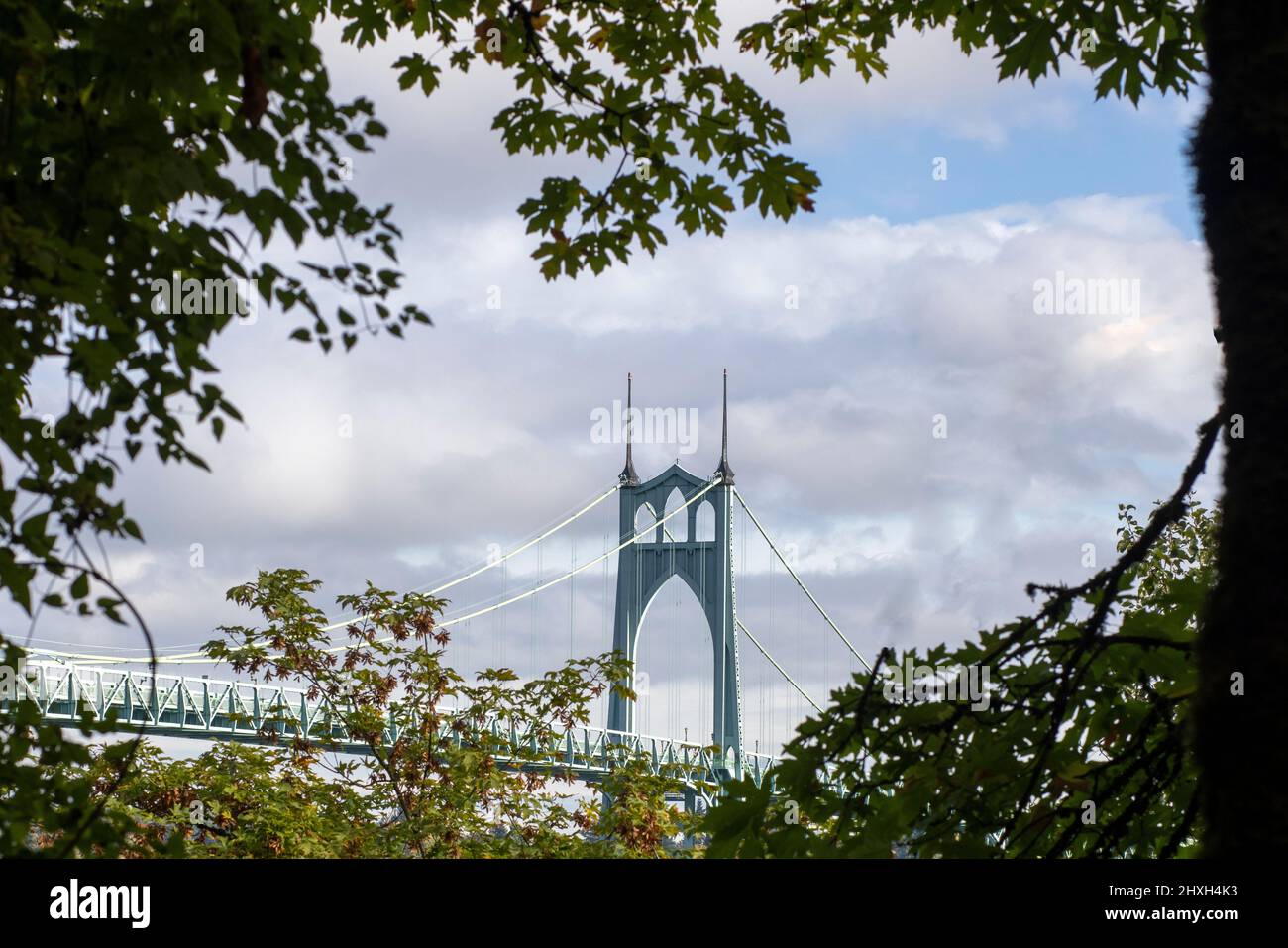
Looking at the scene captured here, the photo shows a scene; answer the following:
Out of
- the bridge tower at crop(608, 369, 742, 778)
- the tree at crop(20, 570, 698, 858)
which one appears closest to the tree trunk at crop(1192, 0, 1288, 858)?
the tree at crop(20, 570, 698, 858)

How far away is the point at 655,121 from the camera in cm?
376

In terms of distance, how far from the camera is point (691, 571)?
28.3m

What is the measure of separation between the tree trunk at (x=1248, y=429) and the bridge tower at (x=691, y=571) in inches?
860

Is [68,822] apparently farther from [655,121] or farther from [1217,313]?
[655,121]

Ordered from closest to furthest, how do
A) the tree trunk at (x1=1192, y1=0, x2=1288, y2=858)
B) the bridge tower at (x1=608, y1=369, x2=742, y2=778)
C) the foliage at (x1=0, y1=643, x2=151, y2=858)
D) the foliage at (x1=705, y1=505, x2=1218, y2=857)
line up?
the tree trunk at (x1=1192, y1=0, x2=1288, y2=858)
the foliage at (x1=0, y1=643, x2=151, y2=858)
the foliage at (x1=705, y1=505, x2=1218, y2=857)
the bridge tower at (x1=608, y1=369, x2=742, y2=778)

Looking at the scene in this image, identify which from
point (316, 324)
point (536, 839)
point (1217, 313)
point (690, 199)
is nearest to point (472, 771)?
point (536, 839)

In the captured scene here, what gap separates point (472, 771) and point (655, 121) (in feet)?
14.1

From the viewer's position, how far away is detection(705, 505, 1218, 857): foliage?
2365mm

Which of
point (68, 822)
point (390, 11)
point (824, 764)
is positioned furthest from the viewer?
point (390, 11)

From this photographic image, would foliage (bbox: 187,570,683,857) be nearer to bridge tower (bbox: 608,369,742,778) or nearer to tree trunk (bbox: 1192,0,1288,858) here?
tree trunk (bbox: 1192,0,1288,858)

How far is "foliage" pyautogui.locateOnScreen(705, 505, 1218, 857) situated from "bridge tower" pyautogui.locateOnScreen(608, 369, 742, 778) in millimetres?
21158

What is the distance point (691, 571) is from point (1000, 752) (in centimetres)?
2596

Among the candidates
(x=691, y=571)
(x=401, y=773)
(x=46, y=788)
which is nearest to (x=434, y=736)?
(x=401, y=773)

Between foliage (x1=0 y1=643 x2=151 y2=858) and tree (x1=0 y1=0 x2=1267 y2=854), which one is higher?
tree (x1=0 y1=0 x2=1267 y2=854)
